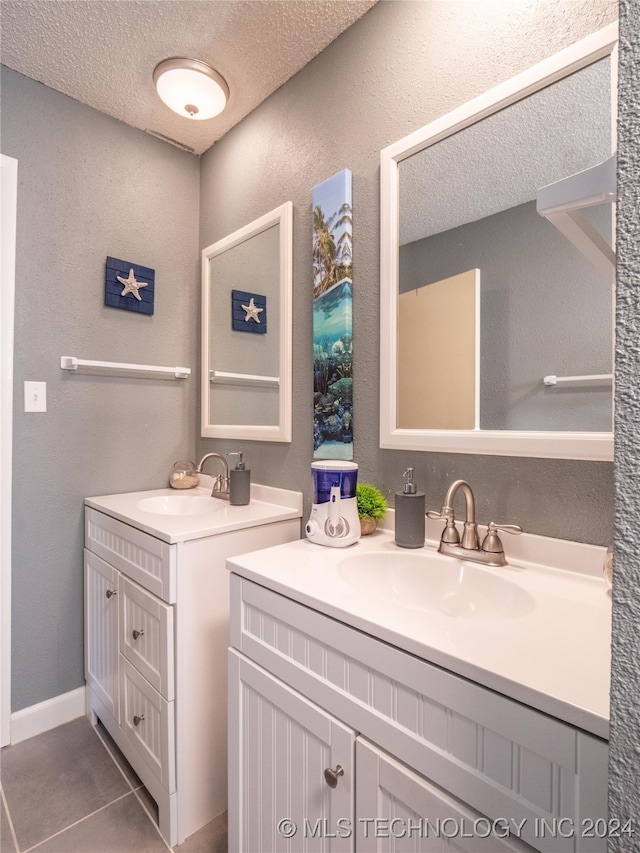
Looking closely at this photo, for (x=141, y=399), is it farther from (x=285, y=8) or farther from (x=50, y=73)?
(x=285, y=8)

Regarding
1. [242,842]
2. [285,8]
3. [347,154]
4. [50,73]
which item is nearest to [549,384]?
[347,154]

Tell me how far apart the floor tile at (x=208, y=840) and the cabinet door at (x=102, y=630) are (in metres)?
0.45

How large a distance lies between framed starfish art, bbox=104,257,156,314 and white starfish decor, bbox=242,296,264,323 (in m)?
0.46

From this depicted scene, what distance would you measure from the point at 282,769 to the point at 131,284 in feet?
5.91

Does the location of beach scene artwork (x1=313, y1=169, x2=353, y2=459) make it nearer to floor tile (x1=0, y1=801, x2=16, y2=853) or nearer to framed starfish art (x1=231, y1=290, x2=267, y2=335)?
framed starfish art (x1=231, y1=290, x2=267, y2=335)

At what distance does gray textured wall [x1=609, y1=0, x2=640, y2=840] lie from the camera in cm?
32

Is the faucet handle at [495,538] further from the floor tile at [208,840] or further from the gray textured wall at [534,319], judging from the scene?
the floor tile at [208,840]

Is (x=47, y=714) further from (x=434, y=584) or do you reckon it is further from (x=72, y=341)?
(x=434, y=584)

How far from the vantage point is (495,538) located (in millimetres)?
994

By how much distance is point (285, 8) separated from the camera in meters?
1.35

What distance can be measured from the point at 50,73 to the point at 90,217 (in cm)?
49

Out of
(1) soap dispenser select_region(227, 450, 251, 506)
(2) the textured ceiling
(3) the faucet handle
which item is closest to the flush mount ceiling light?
(2) the textured ceiling

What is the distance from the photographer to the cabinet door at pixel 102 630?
4.91 ft

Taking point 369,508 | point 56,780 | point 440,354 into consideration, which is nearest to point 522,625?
point 369,508
